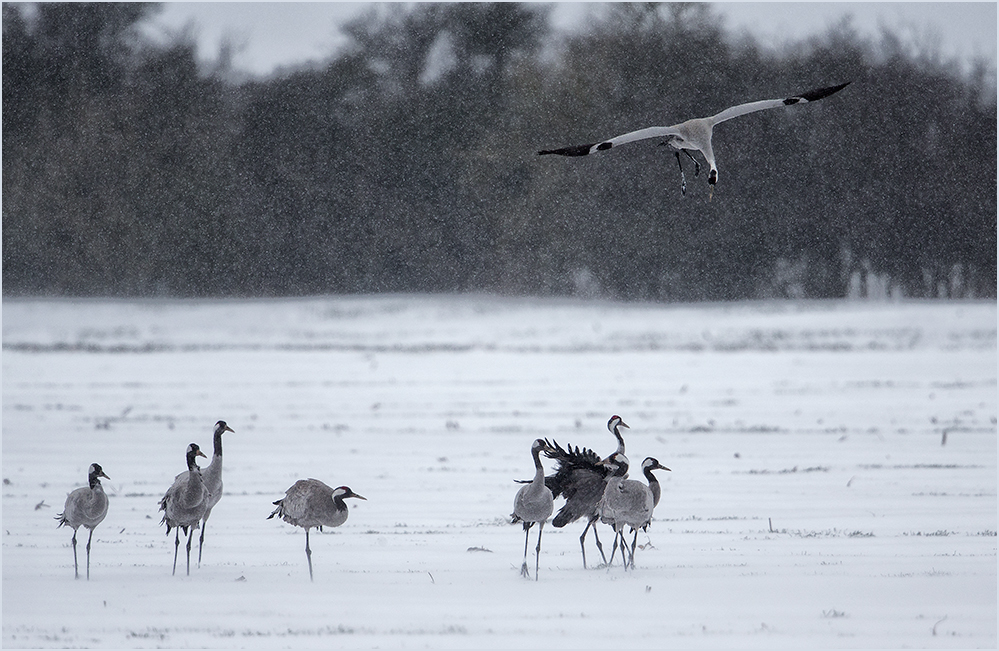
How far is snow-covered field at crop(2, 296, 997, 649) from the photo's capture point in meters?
5.99

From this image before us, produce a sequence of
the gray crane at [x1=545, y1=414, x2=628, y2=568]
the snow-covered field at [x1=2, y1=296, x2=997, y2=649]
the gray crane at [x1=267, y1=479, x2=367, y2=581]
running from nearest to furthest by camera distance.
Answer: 1. the snow-covered field at [x1=2, y1=296, x2=997, y2=649]
2. the gray crane at [x1=267, y1=479, x2=367, y2=581]
3. the gray crane at [x1=545, y1=414, x2=628, y2=568]

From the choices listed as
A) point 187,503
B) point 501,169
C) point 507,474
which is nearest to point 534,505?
point 187,503

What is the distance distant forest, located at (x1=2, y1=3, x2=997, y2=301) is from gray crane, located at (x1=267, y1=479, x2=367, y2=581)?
19632 mm

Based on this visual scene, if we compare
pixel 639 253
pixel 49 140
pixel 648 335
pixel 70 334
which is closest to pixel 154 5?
pixel 49 140

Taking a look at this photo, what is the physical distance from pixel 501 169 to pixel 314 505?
21.2 meters

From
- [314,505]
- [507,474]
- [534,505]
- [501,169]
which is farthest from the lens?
[501,169]

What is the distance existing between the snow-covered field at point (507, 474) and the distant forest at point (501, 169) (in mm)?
3540

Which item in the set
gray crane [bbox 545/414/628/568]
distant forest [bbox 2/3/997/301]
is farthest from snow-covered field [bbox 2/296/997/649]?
distant forest [bbox 2/3/997/301]

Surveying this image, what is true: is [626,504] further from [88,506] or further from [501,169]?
[501,169]

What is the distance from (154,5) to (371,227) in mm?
8029

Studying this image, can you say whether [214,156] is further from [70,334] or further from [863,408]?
[863,408]

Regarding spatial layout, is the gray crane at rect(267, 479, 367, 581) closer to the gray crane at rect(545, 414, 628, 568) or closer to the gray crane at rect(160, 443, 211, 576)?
the gray crane at rect(160, 443, 211, 576)

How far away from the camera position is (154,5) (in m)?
29.9

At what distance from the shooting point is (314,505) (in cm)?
696
